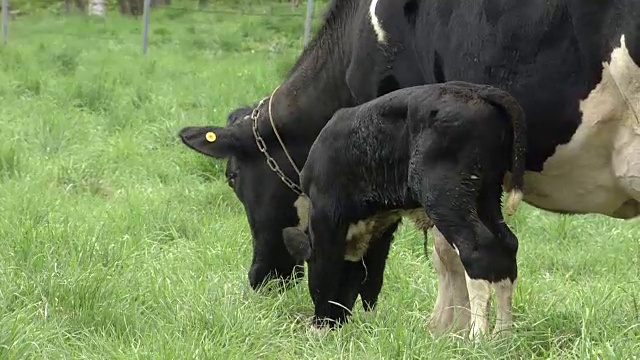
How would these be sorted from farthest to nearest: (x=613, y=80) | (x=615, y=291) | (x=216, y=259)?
(x=216, y=259) → (x=615, y=291) → (x=613, y=80)

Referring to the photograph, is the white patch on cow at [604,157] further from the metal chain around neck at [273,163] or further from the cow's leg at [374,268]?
the metal chain around neck at [273,163]

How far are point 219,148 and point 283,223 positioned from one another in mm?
454

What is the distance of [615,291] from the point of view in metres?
4.31

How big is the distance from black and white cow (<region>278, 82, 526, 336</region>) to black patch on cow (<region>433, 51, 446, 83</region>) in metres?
0.25

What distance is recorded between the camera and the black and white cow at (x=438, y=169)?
10.6 ft

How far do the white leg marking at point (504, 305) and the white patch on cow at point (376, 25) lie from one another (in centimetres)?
110

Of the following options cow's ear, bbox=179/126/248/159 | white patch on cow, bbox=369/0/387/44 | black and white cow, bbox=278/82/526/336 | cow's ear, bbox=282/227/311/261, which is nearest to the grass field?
cow's ear, bbox=282/227/311/261

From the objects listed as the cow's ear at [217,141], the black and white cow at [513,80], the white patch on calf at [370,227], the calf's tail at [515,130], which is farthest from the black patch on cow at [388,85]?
the cow's ear at [217,141]

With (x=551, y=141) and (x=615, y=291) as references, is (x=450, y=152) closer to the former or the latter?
(x=551, y=141)

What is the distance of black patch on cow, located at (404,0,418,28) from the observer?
3.73 m

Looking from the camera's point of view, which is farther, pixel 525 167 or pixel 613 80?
pixel 525 167

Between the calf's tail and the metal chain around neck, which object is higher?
the calf's tail

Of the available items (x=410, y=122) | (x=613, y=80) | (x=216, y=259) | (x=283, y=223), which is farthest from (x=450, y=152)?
(x=216, y=259)

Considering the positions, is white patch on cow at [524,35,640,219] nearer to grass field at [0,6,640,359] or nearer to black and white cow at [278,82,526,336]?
black and white cow at [278,82,526,336]
